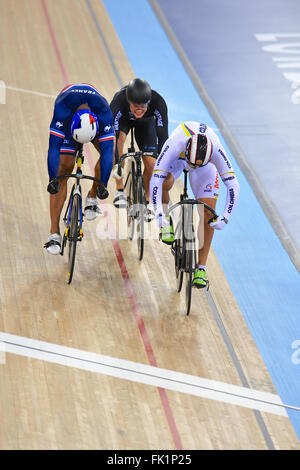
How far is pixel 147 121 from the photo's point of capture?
18.9 ft

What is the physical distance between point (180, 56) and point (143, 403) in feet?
20.8

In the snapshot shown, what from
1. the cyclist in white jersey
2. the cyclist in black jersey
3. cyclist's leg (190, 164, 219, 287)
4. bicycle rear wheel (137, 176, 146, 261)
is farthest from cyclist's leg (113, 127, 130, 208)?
cyclist's leg (190, 164, 219, 287)

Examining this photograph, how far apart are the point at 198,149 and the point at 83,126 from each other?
830 millimetres

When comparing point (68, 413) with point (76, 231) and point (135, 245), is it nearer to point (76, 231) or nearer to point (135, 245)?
point (76, 231)

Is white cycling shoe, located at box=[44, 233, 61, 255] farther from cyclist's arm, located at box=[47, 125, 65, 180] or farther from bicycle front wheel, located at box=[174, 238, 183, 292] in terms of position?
bicycle front wheel, located at box=[174, 238, 183, 292]

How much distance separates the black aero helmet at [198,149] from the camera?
184 inches

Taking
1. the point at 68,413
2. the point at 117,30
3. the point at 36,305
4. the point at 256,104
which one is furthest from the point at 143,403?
the point at 117,30

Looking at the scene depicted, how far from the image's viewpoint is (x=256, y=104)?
862 cm

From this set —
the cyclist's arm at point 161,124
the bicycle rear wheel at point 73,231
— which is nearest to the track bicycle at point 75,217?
the bicycle rear wheel at point 73,231

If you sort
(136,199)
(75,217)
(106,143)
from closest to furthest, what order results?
(75,217) < (106,143) < (136,199)

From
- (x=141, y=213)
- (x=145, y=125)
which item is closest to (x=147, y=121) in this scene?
(x=145, y=125)

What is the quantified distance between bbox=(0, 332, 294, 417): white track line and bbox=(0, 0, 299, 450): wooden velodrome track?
11mm

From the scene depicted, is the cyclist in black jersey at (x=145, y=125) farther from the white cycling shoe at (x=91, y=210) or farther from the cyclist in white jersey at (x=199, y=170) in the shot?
the cyclist in white jersey at (x=199, y=170)

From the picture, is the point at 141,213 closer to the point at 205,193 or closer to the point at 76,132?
the point at 205,193
